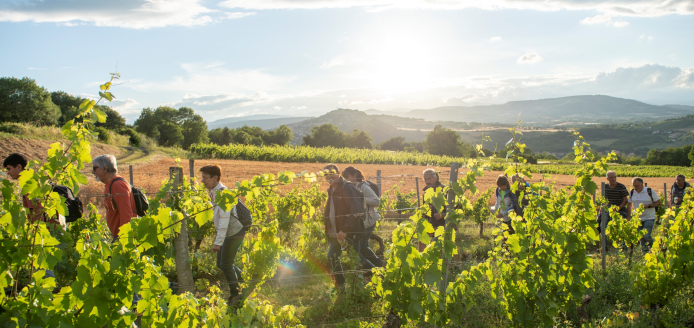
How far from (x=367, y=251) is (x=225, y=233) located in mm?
2104

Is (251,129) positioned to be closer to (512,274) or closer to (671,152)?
(671,152)

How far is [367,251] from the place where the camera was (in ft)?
17.4

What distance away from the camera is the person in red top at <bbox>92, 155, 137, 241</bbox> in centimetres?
365

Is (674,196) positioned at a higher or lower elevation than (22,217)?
lower

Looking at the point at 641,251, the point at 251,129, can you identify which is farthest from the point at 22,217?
the point at 251,129

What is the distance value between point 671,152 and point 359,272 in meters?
77.2

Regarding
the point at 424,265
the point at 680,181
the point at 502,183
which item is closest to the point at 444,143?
the point at 680,181

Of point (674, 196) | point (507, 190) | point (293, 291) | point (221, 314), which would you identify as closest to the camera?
point (221, 314)

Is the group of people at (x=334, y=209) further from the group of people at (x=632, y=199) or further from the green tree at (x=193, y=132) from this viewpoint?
the green tree at (x=193, y=132)

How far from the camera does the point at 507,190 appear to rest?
5.79m

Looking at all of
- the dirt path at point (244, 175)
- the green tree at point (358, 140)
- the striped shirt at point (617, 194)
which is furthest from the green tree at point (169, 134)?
the striped shirt at point (617, 194)

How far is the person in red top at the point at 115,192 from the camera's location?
365 cm

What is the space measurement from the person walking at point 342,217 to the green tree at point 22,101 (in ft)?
171

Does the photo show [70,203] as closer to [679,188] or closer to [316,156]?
[679,188]
